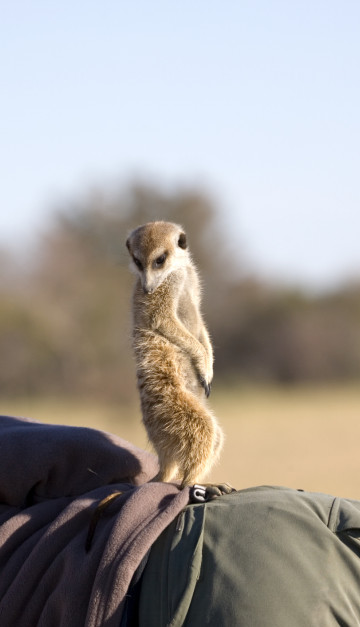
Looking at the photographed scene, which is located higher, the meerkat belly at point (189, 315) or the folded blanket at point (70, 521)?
the meerkat belly at point (189, 315)

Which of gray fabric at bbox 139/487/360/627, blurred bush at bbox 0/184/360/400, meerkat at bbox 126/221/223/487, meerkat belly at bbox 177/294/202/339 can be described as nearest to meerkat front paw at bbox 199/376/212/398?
meerkat at bbox 126/221/223/487

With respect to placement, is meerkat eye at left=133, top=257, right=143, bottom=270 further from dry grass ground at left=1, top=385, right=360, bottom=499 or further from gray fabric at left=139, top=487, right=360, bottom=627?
dry grass ground at left=1, top=385, right=360, bottom=499

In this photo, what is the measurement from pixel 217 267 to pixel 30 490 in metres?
29.9

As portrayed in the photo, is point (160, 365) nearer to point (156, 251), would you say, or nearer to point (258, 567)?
point (156, 251)

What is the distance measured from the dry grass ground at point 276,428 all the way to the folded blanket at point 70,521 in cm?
784

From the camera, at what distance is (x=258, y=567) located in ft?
8.47

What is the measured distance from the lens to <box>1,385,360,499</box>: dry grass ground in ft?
44.3

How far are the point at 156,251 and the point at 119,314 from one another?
20.6 m

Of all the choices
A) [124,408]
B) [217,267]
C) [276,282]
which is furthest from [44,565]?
[276,282]

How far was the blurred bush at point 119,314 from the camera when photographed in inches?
1001

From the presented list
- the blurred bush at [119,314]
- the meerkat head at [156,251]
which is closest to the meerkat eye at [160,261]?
the meerkat head at [156,251]

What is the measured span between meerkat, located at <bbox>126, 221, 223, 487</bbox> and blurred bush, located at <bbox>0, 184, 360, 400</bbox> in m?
18.4

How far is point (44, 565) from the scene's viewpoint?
2795 millimetres

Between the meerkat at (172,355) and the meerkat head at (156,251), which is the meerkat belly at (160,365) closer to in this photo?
the meerkat at (172,355)
